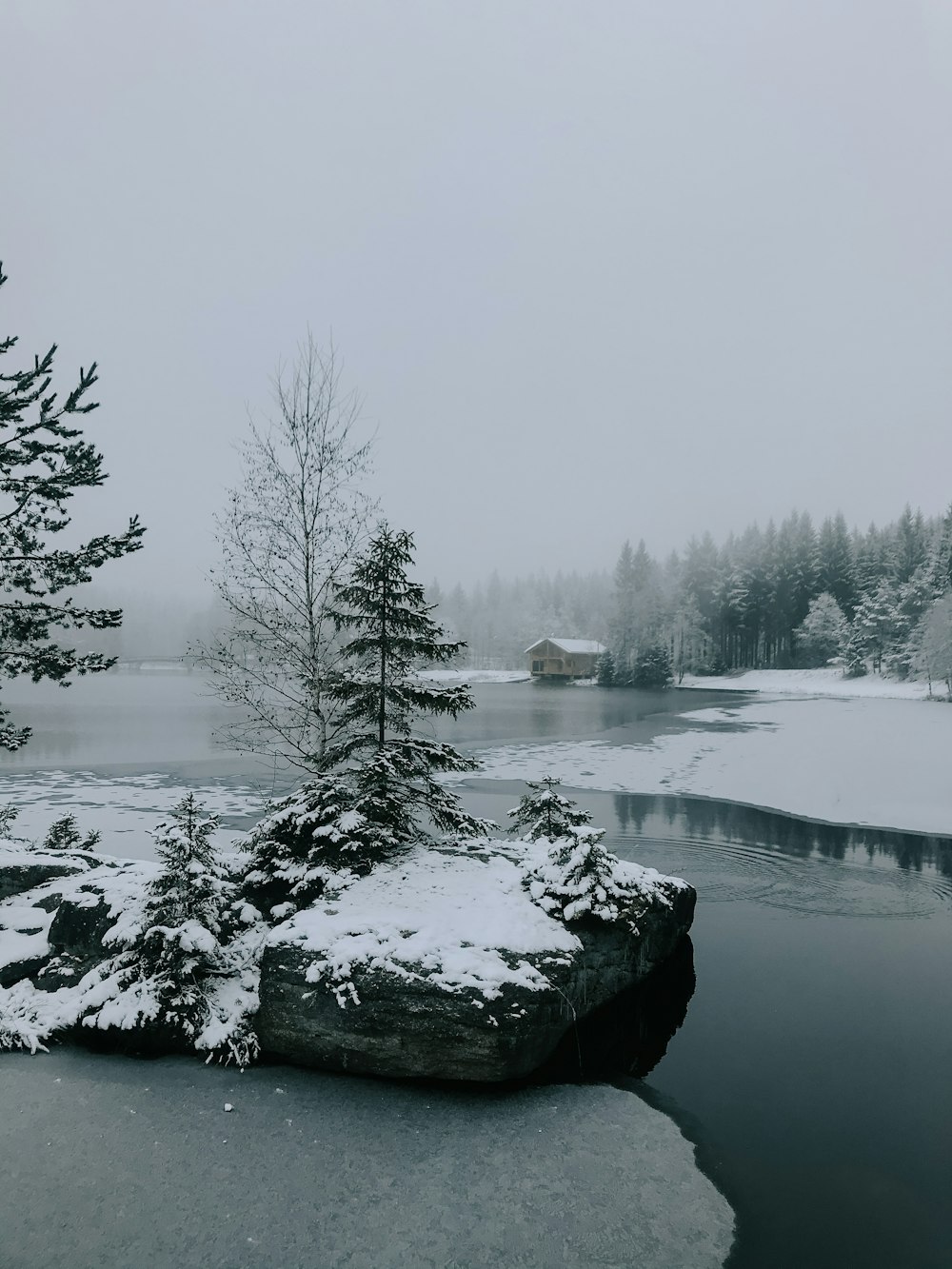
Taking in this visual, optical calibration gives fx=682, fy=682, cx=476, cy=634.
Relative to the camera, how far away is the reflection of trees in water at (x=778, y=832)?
47.9 feet

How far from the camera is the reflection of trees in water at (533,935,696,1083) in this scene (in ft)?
22.9

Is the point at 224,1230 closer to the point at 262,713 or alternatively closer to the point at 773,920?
the point at 262,713

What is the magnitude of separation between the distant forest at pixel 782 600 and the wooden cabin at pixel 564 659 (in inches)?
214

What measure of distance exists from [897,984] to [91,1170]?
891 cm

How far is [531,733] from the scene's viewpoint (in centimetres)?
3497

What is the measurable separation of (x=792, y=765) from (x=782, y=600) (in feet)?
195

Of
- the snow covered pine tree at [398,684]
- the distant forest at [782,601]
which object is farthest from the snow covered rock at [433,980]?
the distant forest at [782,601]

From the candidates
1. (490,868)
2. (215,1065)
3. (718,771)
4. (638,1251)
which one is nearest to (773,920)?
(490,868)

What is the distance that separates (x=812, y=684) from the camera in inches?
2421

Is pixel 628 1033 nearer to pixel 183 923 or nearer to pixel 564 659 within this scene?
pixel 183 923

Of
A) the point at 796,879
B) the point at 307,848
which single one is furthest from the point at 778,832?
the point at 307,848

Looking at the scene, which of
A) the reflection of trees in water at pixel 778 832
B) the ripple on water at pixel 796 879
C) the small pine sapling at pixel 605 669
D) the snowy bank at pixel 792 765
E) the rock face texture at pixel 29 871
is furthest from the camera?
the small pine sapling at pixel 605 669

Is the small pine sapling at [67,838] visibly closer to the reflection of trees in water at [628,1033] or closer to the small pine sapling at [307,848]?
the small pine sapling at [307,848]

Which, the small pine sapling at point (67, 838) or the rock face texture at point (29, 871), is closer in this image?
the rock face texture at point (29, 871)
